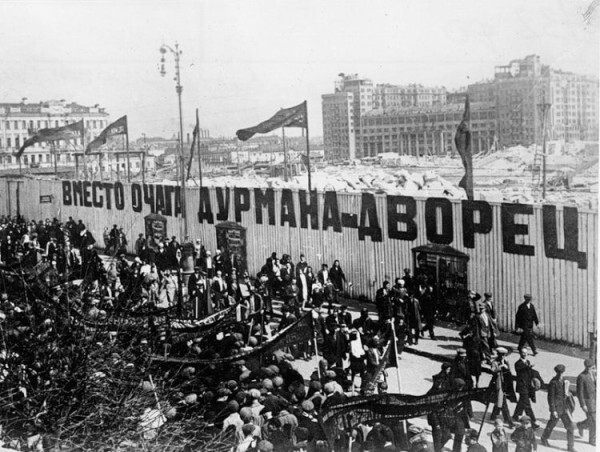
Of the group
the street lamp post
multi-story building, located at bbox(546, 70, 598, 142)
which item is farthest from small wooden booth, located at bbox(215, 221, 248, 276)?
multi-story building, located at bbox(546, 70, 598, 142)

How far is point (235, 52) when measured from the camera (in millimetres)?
13906

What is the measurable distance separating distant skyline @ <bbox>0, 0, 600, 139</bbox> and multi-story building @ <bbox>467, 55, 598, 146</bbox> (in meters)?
0.18

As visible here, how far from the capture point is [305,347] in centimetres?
1279

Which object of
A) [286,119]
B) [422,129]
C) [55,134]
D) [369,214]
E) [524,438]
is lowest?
[524,438]

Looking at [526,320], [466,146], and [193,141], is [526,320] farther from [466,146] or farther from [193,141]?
[193,141]

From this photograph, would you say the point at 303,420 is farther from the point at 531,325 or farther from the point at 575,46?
the point at 575,46

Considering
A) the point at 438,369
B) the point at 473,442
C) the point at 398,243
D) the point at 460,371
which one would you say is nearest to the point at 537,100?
the point at 398,243

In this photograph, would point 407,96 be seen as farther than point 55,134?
No

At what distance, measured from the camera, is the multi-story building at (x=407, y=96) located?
1176 centimetres

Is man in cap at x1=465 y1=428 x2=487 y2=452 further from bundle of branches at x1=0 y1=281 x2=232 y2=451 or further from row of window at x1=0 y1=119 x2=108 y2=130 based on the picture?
row of window at x1=0 y1=119 x2=108 y2=130

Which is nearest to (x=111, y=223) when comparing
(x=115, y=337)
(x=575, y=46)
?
(x=115, y=337)

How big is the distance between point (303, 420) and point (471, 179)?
14.7ft

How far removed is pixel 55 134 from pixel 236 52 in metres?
8.35

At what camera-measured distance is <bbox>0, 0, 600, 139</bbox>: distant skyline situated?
10796 mm
